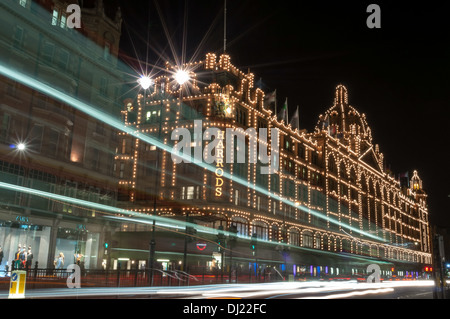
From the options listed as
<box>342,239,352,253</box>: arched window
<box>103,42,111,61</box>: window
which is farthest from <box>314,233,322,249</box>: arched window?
<box>103,42,111,61</box>: window

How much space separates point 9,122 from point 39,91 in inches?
140

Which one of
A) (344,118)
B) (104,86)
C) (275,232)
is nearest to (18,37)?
(104,86)

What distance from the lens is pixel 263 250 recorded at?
181ft

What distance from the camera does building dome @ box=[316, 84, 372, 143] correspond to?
338ft

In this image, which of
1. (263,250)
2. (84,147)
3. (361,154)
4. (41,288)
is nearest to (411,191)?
(361,154)

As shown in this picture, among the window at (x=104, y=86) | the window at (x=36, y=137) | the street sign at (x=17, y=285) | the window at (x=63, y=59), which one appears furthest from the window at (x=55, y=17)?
the street sign at (x=17, y=285)

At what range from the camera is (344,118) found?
104m

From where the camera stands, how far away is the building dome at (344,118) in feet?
338

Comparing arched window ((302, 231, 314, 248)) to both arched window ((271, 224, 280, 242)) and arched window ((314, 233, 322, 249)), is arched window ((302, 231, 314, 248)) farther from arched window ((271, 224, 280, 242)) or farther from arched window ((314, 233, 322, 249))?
arched window ((271, 224, 280, 242))

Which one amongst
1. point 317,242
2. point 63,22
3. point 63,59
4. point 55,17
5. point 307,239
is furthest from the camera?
point 317,242

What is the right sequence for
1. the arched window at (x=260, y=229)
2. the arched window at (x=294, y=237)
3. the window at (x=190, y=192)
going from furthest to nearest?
the arched window at (x=294, y=237) < the arched window at (x=260, y=229) < the window at (x=190, y=192)

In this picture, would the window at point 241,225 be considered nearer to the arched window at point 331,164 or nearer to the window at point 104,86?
the window at point 104,86

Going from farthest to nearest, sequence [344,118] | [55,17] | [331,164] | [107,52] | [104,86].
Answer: [344,118] → [331,164] → [107,52] → [104,86] → [55,17]

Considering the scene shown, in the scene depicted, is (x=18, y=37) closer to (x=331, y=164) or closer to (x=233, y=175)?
(x=233, y=175)
